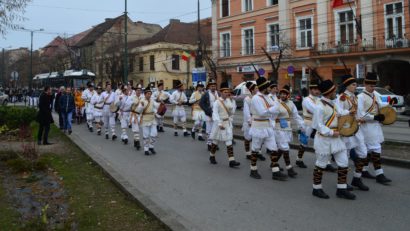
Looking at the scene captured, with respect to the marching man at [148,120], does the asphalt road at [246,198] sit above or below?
below

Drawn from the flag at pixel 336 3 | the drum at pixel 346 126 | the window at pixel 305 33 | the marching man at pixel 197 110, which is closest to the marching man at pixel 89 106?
the marching man at pixel 197 110

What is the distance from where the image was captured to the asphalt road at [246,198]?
6.22m

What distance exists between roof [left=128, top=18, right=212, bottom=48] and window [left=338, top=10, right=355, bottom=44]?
27054mm

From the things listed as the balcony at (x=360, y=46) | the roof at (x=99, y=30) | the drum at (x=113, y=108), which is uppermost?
the roof at (x=99, y=30)

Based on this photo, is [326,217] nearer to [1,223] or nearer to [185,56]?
[1,223]

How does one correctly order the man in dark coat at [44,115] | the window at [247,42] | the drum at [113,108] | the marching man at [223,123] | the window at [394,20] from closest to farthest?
1. the marching man at [223,123]
2. the man in dark coat at [44,115]
3. the drum at [113,108]
4. the window at [394,20]
5. the window at [247,42]

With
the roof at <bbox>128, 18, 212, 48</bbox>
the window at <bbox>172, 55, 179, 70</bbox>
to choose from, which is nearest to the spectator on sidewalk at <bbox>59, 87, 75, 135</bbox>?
the roof at <bbox>128, 18, 212, 48</bbox>

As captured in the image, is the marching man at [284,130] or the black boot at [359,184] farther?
the marching man at [284,130]

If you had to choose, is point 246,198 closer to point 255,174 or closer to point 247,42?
point 255,174

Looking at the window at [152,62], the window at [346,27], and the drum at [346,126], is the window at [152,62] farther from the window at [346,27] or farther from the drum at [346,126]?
the drum at [346,126]

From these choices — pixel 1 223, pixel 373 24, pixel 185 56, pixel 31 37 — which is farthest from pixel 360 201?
pixel 31 37

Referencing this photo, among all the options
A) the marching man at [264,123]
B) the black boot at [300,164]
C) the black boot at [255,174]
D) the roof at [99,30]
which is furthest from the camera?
the roof at [99,30]

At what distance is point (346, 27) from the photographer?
36.5 metres

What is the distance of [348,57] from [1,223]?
106ft
